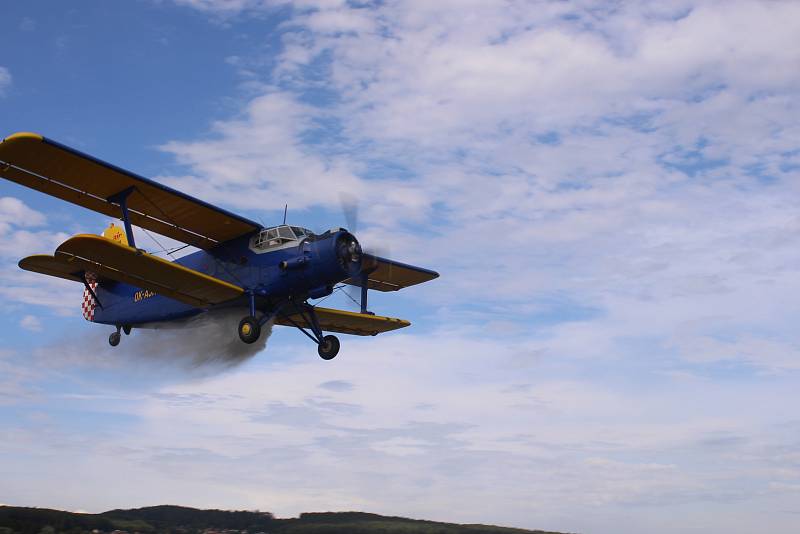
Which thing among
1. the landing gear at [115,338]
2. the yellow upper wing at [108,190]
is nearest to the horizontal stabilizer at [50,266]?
the landing gear at [115,338]

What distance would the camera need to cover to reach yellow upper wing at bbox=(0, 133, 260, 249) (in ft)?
56.6

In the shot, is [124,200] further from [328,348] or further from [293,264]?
[328,348]

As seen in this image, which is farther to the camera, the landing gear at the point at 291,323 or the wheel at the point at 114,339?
the wheel at the point at 114,339

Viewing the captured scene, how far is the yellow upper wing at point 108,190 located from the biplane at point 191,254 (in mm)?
25

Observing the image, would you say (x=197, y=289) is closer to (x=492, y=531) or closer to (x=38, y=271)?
(x=38, y=271)

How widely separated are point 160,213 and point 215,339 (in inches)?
158

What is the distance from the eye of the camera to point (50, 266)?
22.4 meters

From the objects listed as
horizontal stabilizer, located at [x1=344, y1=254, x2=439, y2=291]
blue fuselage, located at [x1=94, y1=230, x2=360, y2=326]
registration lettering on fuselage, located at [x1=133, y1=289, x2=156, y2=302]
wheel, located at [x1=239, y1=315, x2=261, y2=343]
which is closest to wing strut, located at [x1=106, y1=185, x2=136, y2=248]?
blue fuselage, located at [x1=94, y1=230, x2=360, y2=326]

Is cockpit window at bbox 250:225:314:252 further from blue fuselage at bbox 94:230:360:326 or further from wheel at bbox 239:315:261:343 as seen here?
wheel at bbox 239:315:261:343

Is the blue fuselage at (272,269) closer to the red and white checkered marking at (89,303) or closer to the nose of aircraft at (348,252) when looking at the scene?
the nose of aircraft at (348,252)

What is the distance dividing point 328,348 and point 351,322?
10.7 ft

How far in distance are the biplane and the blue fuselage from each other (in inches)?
1.0

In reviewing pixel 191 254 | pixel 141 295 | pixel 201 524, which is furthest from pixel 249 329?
pixel 201 524

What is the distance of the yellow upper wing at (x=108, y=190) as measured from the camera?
679 inches
